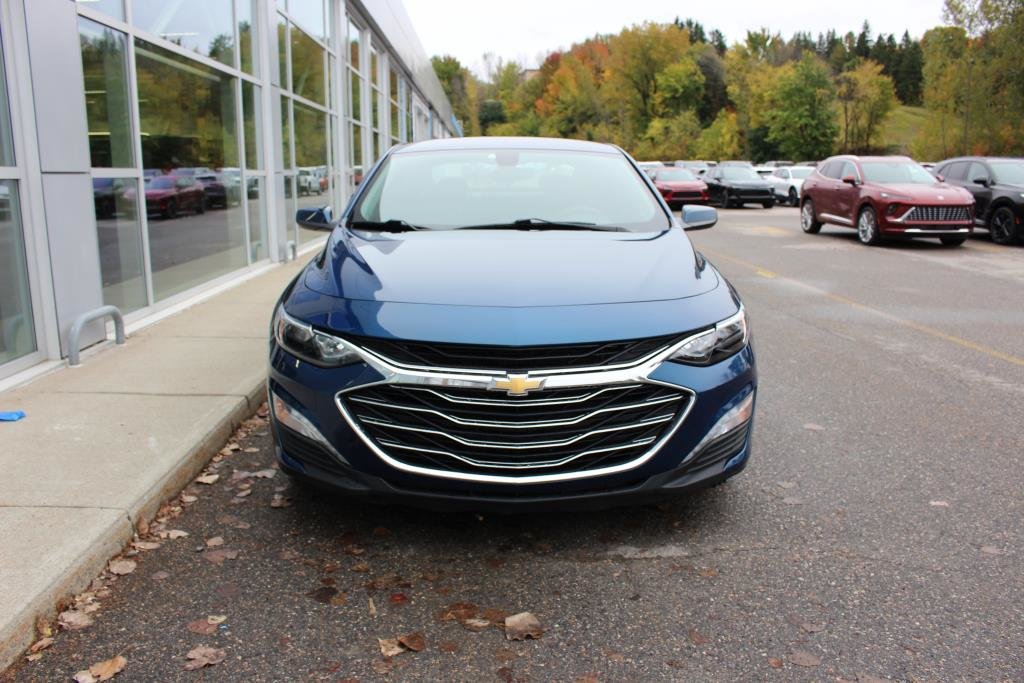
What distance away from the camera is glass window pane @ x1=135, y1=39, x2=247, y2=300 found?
7.88 m

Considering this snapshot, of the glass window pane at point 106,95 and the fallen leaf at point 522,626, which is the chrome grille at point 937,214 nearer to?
the glass window pane at point 106,95

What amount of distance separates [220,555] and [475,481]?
3.61 feet

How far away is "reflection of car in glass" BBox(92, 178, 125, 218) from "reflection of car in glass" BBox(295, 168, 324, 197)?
6.30 meters

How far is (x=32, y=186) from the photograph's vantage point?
5.59m

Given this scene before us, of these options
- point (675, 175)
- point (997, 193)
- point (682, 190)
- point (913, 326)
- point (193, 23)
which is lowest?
point (913, 326)

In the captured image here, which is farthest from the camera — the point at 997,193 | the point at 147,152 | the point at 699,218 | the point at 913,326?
the point at 997,193

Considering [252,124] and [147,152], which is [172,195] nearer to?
[147,152]

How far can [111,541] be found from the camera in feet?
11.1

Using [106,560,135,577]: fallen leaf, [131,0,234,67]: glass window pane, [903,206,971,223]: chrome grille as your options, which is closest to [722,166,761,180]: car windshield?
[903,206,971,223]: chrome grille

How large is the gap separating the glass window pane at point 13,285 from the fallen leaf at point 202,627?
3360 millimetres

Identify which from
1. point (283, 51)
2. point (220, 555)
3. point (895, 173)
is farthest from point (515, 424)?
point (895, 173)

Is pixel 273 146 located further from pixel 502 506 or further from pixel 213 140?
pixel 502 506

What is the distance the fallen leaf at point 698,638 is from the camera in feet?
A: 9.34

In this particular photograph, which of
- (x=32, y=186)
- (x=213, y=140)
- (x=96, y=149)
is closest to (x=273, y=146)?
(x=213, y=140)
